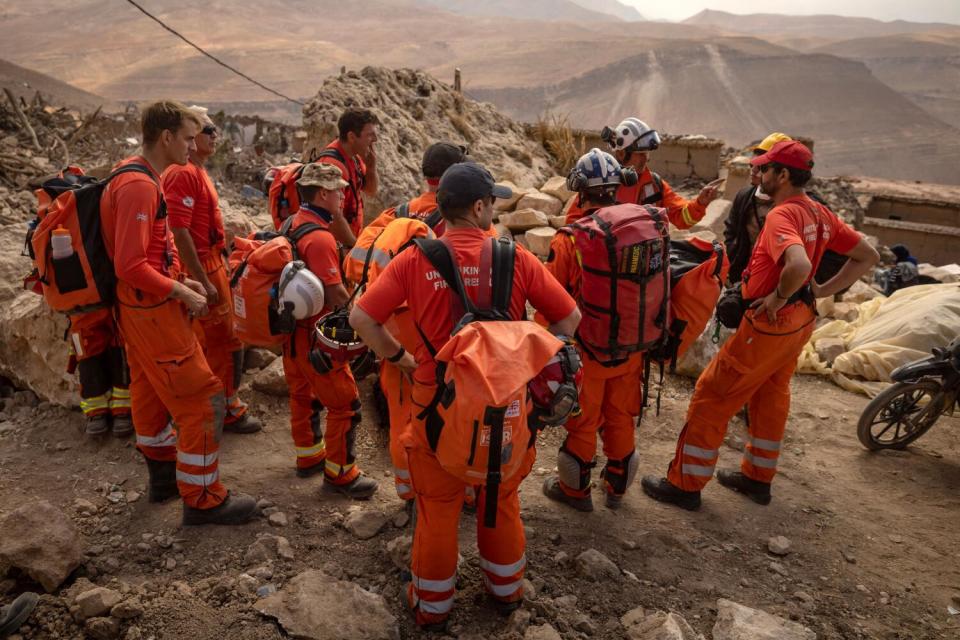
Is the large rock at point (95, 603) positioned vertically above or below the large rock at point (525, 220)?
below

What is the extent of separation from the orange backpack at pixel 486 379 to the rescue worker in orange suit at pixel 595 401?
3.33ft

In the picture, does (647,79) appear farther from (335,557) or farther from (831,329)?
(335,557)

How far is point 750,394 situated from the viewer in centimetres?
403

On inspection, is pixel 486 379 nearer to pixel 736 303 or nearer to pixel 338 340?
pixel 338 340

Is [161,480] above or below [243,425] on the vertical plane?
above

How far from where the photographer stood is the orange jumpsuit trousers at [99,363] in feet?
13.9

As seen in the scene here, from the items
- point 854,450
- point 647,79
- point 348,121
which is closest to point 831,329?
point 854,450

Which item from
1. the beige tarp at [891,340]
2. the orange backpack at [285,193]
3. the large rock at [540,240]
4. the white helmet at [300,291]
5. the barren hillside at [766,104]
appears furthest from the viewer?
the barren hillside at [766,104]

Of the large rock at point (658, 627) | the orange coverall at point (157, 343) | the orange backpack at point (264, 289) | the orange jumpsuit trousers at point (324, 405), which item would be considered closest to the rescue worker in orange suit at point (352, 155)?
the orange backpack at point (264, 289)

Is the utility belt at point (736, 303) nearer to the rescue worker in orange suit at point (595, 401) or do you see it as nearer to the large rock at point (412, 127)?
the rescue worker in orange suit at point (595, 401)

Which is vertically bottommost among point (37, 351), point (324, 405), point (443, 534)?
point (37, 351)

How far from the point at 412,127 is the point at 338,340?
540 cm

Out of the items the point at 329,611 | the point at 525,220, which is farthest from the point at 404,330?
the point at 525,220

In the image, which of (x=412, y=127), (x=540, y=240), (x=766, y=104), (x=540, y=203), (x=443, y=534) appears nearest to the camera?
(x=443, y=534)
